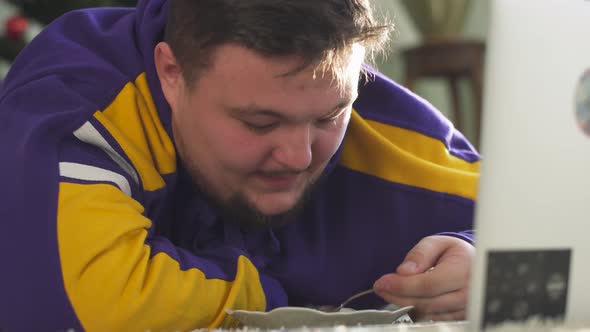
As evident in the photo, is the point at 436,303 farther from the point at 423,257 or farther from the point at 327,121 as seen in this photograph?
the point at 327,121

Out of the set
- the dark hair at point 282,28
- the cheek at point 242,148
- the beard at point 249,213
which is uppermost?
the dark hair at point 282,28

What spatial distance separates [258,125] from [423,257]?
24 cm

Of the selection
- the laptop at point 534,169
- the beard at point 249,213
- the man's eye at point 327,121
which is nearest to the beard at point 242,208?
the beard at point 249,213

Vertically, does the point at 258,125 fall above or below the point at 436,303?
above

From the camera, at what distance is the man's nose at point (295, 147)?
80cm

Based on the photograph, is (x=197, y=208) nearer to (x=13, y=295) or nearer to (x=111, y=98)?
(x=111, y=98)

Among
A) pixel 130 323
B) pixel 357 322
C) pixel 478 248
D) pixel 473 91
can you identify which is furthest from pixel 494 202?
pixel 473 91

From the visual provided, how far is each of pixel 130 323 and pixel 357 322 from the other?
0.72 feet

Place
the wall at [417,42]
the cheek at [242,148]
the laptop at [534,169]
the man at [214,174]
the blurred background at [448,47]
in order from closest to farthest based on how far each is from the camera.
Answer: the laptop at [534,169] < the man at [214,174] < the cheek at [242,148] < the blurred background at [448,47] < the wall at [417,42]

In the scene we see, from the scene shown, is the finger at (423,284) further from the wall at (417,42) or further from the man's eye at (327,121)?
the wall at (417,42)

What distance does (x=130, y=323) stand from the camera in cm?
69

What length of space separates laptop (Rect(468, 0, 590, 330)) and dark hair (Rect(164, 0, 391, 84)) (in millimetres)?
314

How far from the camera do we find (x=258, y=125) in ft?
2.64

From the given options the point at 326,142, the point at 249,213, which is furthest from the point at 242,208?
Result: the point at 326,142
